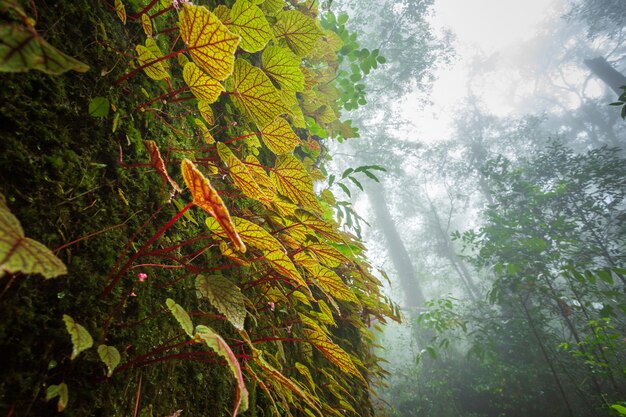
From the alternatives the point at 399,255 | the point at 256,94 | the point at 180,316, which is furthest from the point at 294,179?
the point at 399,255

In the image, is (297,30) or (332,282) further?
(297,30)

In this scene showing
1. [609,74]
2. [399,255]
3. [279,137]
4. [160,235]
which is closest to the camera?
[160,235]

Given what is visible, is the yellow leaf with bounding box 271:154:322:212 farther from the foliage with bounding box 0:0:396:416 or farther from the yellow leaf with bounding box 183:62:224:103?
the yellow leaf with bounding box 183:62:224:103

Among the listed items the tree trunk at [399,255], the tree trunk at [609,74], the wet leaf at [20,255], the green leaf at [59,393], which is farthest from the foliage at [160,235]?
the tree trunk at [609,74]

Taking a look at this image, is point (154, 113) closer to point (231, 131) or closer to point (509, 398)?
point (231, 131)

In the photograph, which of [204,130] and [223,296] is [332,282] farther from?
[204,130]

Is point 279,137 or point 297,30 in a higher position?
point 297,30

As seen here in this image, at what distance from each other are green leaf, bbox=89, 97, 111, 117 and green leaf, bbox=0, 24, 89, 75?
40 cm

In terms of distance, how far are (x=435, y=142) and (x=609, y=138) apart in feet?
62.3

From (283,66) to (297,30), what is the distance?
40 cm

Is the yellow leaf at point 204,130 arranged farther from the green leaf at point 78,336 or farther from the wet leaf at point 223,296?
the green leaf at point 78,336

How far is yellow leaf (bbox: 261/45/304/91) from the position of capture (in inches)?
32.3

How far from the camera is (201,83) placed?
669 mm

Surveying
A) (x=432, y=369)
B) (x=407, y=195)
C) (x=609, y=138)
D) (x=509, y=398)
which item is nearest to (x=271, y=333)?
(x=509, y=398)
